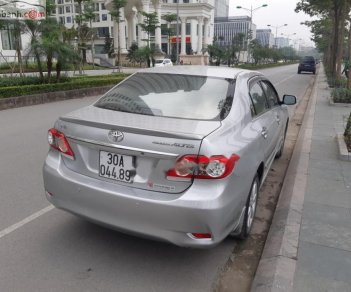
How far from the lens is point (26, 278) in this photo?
120 inches

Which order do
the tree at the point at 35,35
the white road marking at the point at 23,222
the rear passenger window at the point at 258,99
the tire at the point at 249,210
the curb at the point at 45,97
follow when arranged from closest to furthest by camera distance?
the tire at the point at 249,210, the white road marking at the point at 23,222, the rear passenger window at the point at 258,99, the curb at the point at 45,97, the tree at the point at 35,35

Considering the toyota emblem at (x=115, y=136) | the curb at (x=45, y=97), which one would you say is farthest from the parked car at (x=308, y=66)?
the toyota emblem at (x=115, y=136)

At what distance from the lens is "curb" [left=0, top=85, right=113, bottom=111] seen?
40.6ft

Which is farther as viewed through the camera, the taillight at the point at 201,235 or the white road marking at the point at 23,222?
the white road marking at the point at 23,222

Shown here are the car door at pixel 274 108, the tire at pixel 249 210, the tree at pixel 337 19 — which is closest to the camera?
the tire at pixel 249 210

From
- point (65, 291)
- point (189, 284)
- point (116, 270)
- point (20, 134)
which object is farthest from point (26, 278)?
point (20, 134)

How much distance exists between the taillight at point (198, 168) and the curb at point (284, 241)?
905mm

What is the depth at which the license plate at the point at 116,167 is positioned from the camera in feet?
9.73

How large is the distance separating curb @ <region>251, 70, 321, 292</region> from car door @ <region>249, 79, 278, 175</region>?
0.54m

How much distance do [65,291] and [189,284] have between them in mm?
963

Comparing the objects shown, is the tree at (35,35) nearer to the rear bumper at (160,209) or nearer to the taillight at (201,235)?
the rear bumper at (160,209)

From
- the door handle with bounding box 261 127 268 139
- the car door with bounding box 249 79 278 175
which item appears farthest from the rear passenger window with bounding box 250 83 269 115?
the door handle with bounding box 261 127 268 139

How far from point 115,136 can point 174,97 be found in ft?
3.01

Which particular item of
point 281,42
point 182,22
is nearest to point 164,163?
point 182,22
